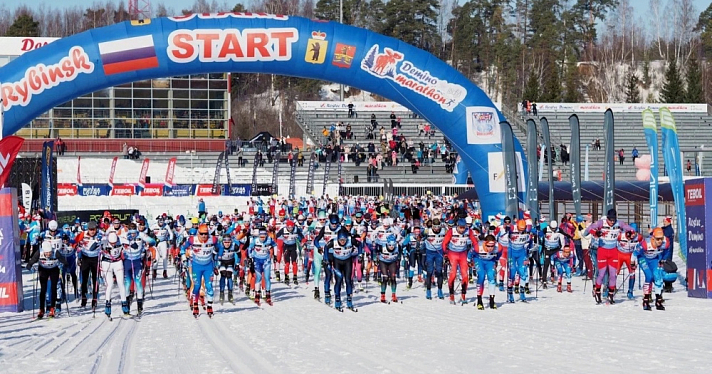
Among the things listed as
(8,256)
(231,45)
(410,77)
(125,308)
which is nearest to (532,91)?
(410,77)

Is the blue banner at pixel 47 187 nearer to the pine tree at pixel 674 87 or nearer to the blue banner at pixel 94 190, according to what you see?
the blue banner at pixel 94 190

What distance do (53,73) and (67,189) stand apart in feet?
67.6

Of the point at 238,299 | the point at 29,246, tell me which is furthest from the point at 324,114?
the point at 238,299

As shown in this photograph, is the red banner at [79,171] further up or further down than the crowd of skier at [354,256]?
further up

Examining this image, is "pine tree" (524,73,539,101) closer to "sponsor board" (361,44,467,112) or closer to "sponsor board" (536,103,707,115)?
"sponsor board" (536,103,707,115)

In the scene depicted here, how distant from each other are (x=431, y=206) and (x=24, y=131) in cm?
3371

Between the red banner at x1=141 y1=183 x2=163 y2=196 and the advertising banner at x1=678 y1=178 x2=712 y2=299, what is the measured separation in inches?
1202

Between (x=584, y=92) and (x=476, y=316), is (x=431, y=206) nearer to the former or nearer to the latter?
(x=476, y=316)

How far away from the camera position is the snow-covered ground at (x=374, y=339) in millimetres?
11867

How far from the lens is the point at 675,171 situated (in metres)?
23.3

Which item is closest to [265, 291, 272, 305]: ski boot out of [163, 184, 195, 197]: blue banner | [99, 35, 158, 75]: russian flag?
[99, 35, 158, 75]: russian flag

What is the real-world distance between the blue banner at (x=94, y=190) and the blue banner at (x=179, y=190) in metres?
2.60

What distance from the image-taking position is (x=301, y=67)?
1136 inches

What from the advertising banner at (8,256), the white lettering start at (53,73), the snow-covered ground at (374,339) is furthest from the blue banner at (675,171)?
the white lettering start at (53,73)
